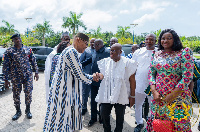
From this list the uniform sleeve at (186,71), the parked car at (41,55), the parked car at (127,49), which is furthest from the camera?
the parked car at (41,55)

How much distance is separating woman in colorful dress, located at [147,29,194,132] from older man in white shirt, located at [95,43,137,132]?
17.4 inches

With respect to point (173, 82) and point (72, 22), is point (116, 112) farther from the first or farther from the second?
point (72, 22)

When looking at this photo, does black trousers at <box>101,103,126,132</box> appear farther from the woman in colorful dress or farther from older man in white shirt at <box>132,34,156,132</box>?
older man in white shirt at <box>132,34,156,132</box>

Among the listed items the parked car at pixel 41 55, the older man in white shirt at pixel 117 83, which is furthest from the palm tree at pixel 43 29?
the older man in white shirt at pixel 117 83

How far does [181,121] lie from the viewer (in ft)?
6.70

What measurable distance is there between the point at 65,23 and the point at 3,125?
125 feet

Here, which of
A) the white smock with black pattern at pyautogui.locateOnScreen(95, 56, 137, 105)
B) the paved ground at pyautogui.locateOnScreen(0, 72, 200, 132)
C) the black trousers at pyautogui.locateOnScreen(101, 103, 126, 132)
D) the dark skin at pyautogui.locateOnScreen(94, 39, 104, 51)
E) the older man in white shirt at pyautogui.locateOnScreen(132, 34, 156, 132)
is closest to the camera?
the white smock with black pattern at pyautogui.locateOnScreen(95, 56, 137, 105)

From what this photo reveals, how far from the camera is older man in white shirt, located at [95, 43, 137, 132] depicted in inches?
104

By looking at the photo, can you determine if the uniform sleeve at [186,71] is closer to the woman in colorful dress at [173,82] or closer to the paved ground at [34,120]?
the woman in colorful dress at [173,82]

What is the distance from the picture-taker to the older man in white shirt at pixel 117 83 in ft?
8.66

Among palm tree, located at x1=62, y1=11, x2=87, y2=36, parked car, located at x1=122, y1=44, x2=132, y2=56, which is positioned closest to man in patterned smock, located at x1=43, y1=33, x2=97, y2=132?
parked car, located at x1=122, y1=44, x2=132, y2=56

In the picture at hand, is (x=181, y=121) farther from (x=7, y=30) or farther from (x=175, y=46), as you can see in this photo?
(x=7, y=30)

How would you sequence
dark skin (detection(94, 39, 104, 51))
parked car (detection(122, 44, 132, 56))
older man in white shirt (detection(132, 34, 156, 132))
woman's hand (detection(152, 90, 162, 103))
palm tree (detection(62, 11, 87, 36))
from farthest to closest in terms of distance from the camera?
palm tree (detection(62, 11, 87, 36)), parked car (detection(122, 44, 132, 56)), dark skin (detection(94, 39, 104, 51)), older man in white shirt (detection(132, 34, 156, 132)), woman's hand (detection(152, 90, 162, 103))

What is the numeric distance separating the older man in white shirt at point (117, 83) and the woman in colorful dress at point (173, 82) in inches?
17.4
